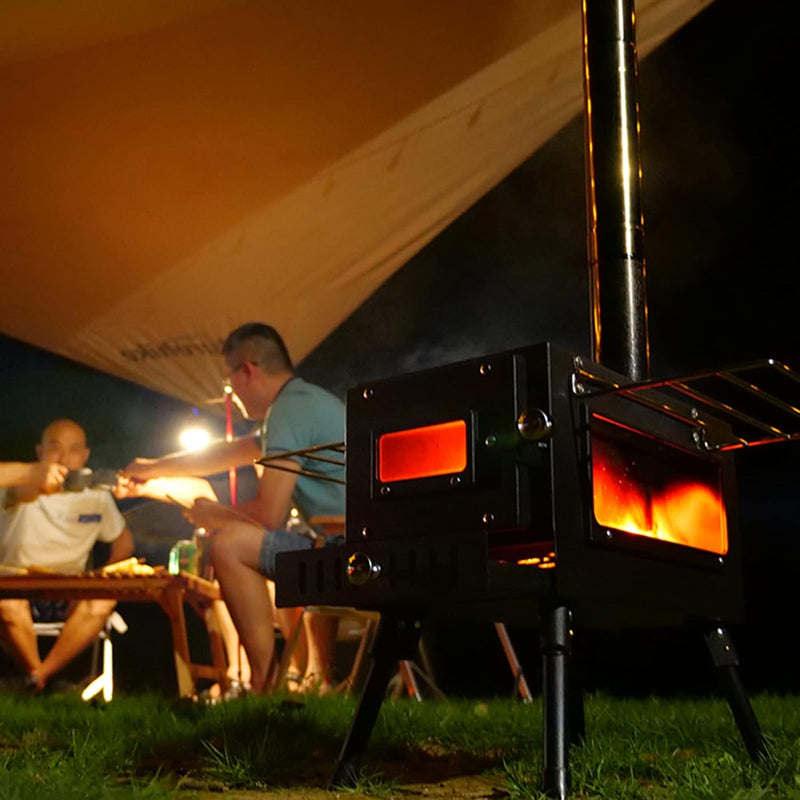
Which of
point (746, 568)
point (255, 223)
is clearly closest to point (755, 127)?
point (746, 568)

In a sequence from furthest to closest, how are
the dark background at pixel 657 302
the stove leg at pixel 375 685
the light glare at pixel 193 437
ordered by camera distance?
the light glare at pixel 193 437
the dark background at pixel 657 302
the stove leg at pixel 375 685

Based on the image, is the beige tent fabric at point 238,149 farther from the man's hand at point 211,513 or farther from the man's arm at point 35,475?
the man's hand at point 211,513

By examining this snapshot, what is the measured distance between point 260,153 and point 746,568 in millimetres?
2701

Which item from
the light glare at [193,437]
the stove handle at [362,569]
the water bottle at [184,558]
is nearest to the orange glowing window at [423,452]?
the stove handle at [362,569]

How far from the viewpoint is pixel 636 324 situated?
2.03 m

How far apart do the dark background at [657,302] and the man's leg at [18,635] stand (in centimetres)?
A: 103

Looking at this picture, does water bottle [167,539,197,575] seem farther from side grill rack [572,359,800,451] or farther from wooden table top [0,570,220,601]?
side grill rack [572,359,800,451]

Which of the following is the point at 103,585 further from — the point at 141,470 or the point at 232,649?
the point at 232,649

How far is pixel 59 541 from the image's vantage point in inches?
185

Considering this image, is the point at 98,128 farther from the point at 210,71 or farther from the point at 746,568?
the point at 746,568

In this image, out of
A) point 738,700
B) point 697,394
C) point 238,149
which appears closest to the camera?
point 697,394

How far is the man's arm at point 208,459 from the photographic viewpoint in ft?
13.4

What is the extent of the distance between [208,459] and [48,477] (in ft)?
3.31

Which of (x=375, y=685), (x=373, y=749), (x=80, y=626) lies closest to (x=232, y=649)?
(x=80, y=626)
